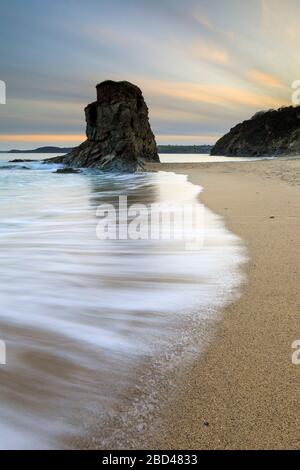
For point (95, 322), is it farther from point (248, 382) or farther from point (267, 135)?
point (267, 135)

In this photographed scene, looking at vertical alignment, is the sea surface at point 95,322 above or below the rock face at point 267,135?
below

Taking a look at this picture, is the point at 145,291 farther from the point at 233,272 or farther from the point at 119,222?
the point at 119,222

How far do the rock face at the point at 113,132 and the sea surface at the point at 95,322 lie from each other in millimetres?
31805

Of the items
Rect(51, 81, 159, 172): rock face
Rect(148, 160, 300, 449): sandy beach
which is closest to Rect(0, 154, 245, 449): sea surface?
Rect(148, 160, 300, 449): sandy beach

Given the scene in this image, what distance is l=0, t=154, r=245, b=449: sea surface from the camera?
1.61m

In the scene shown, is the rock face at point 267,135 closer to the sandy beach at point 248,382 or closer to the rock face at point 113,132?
the rock face at point 113,132

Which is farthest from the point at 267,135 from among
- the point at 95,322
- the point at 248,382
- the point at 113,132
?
the point at 248,382

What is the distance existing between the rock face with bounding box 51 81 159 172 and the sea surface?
31.8 meters

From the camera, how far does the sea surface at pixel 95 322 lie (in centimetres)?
161

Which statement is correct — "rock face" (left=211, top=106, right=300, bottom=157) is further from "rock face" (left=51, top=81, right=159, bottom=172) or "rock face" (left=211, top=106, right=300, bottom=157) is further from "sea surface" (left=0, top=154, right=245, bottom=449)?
"sea surface" (left=0, top=154, right=245, bottom=449)

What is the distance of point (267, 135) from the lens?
3191 inches

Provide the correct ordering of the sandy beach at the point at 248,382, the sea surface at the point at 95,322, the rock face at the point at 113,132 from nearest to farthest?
the sandy beach at the point at 248,382 < the sea surface at the point at 95,322 < the rock face at the point at 113,132

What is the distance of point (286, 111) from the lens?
84250 millimetres

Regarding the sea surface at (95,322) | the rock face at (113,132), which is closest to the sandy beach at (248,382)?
the sea surface at (95,322)
